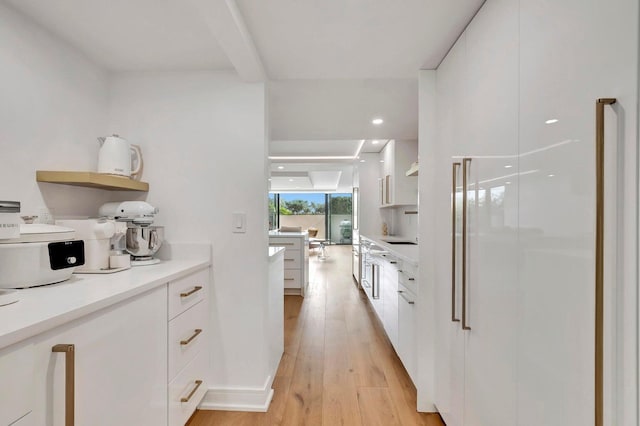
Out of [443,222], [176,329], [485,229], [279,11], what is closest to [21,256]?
[176,329]

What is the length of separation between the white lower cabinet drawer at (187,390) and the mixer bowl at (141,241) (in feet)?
2.29

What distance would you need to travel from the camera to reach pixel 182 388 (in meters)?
1.59

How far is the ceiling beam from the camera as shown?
1.28 m

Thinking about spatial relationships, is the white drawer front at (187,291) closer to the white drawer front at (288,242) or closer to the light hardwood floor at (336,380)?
the light hardwood floor at (336,380)

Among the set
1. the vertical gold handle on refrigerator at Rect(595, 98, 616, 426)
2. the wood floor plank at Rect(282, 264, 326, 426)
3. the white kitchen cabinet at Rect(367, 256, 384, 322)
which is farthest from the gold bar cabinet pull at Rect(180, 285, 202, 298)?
the white kitchen cabinet at Rect(367, 256, 384, 322)

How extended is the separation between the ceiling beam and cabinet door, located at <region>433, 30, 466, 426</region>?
1117 mm

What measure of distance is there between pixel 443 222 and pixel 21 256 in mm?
1992

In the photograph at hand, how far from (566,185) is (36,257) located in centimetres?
183

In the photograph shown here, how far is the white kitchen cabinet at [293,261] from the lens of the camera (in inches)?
190

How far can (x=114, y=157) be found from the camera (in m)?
1.77

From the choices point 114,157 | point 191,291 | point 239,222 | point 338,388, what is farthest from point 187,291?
point 338,388

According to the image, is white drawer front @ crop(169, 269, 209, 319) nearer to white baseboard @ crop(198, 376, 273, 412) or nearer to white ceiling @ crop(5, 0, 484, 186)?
white baseboard @ crop(198, 376, 273, 412)

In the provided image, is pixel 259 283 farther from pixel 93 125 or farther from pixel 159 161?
pixel 93 125

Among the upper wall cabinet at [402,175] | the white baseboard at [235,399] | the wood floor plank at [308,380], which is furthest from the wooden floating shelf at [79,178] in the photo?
the upper wall cabinet at [402,175]
